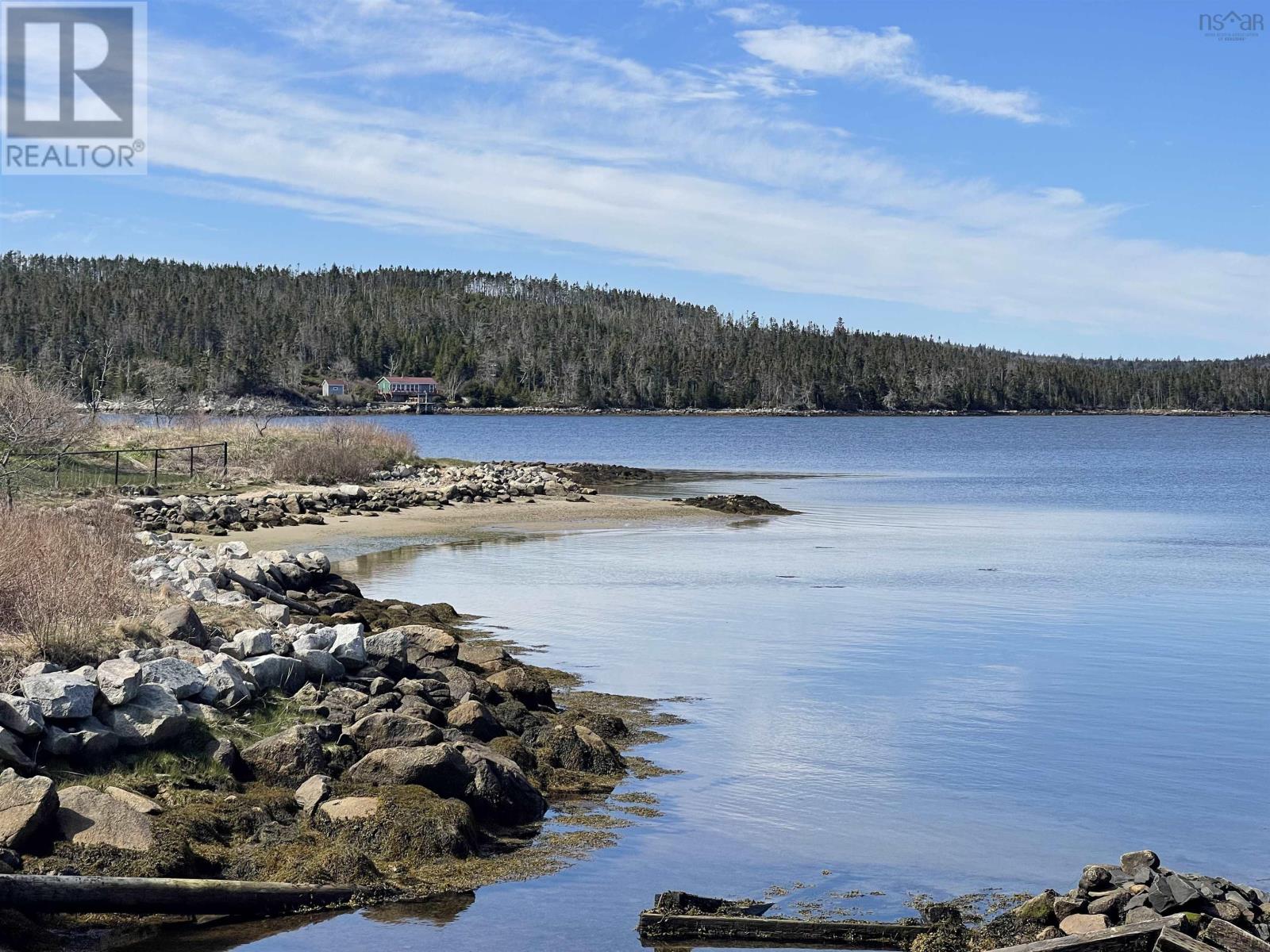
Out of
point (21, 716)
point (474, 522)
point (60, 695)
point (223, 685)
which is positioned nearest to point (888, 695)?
point (223, 685)

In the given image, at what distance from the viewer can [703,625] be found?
68.6 feet

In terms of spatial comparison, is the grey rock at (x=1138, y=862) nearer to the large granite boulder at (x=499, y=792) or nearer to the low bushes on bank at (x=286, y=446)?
the large granite boulder at (x=499, y=792)

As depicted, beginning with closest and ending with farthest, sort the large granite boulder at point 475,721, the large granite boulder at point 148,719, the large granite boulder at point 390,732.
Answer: the large granite boulder at point 148,719
the large granite boulder at point 390,732
the large granite boulder at point 475,721

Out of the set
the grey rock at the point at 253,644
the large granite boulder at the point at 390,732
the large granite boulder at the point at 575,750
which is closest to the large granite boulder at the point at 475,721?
the large granite boulder at the point at 575,750

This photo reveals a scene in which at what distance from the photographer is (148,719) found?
10508 mm

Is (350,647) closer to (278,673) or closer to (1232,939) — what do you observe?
(278,673)

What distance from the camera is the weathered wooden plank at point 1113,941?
299 inches

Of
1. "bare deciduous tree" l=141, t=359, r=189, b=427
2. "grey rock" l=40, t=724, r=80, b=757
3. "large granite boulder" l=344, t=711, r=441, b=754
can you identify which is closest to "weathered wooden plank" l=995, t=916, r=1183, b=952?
"large granite boulder" l=344, t=711, r=441, b=754

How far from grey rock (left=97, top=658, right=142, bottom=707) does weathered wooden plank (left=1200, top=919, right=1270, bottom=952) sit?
26.2 ft

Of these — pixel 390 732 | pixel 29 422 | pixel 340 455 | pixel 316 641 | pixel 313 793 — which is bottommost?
pixel 313 793

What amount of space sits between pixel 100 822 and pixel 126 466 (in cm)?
3439

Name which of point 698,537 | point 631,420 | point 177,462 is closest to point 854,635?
point 698,537

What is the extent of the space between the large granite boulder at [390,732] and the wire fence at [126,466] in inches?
850

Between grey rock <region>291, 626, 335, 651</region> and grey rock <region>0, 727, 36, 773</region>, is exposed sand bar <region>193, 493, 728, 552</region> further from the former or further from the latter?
grey rock <region>0, 727, 36, 773</region>
